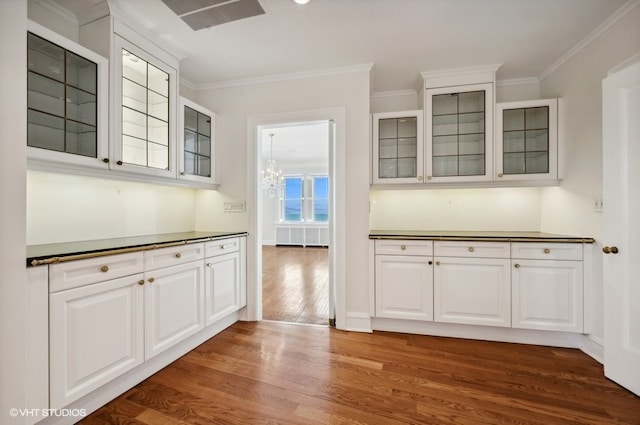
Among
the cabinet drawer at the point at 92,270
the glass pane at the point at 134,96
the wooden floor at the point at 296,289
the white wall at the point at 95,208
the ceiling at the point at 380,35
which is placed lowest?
the wooden floor at the point at 296,289

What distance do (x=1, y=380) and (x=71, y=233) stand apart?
3.50 feet

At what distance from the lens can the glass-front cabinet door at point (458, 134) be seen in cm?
268

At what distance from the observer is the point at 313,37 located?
2.20 metres

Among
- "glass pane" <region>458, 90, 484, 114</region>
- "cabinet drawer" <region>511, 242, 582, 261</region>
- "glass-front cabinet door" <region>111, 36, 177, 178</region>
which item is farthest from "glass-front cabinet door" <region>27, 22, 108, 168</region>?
"cabinet drawer" <region>511, 242, 582, 261</region>

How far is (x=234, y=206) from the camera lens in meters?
2.96

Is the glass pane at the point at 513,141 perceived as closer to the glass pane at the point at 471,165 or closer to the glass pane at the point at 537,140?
the glass pane at the point at 537,140

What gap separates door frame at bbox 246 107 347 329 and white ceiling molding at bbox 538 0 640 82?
1.99 m

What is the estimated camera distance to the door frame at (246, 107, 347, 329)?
2688 mm

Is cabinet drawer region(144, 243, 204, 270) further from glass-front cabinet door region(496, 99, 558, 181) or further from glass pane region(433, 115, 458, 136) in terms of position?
glass-front cabinet door region(496, 99, 558, 181)

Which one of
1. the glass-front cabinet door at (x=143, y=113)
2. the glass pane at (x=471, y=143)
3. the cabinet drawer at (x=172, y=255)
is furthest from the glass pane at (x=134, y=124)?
the glass pane at (x=471, y=143)

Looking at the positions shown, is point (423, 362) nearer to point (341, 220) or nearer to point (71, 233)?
point (341, 220)

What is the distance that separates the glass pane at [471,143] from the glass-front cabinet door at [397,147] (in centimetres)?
41

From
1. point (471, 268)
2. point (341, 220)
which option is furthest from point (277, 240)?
point (471, 268)

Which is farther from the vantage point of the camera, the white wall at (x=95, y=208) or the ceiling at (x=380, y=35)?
the ceiling at (x=380, y=35)
